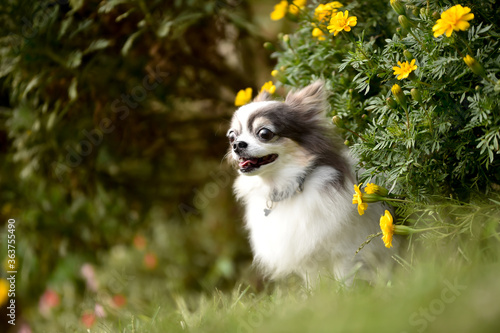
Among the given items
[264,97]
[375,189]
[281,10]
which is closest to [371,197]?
[375,189]

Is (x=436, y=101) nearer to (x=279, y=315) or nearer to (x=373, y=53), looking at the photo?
(x=373, y=53)

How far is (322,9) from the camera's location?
261cm

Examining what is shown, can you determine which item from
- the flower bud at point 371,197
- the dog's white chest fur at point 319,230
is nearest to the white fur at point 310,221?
the dog's white chest fur at point 319,230

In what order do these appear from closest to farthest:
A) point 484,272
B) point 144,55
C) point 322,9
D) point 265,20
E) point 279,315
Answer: point 484,272, point 279,315, point 322,9, point 144,55, point 265,20

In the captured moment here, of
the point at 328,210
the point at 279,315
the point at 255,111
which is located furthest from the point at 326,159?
the point at 279,315

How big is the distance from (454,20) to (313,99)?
3.42 ft

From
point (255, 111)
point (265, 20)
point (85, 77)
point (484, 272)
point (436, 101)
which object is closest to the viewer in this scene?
point (484, 272)

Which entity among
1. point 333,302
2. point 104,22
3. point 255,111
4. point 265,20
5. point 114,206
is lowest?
point 114,206

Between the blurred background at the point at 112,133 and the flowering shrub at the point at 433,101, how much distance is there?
1624mm

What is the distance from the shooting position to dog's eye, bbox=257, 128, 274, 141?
2.75 meters

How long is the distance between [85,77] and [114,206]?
1194 mm

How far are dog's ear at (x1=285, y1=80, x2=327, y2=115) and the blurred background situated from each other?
1084 mm

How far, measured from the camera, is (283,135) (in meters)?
2.81

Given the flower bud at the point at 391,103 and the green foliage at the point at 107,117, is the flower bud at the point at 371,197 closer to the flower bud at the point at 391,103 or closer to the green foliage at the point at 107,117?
the flower bud at the point at 391,103
